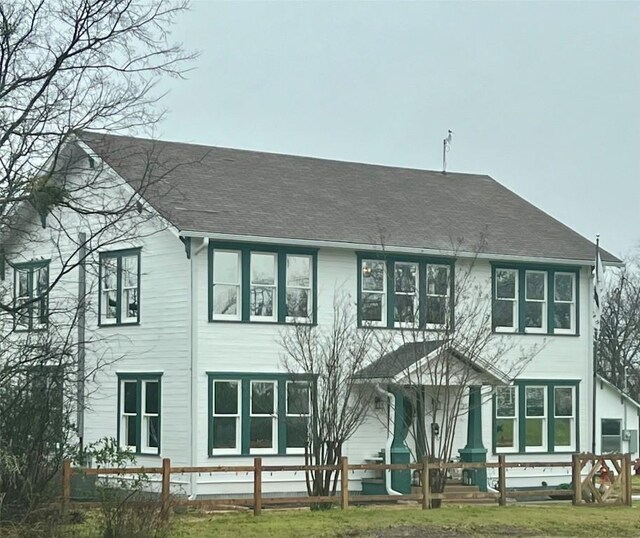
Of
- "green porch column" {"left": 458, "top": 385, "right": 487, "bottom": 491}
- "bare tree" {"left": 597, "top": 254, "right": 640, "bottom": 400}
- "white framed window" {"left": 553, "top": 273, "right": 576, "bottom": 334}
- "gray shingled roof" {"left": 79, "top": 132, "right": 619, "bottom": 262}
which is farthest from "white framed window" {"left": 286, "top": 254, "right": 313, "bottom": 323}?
"bare tree" {"left": 597, "top": 254, "right": 640, "bottom": 400}

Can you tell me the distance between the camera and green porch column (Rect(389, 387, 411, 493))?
32.4 m

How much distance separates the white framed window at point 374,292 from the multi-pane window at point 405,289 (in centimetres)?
37

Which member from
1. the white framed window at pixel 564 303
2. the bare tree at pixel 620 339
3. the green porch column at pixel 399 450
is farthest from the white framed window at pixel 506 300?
the bare tree at pixel 620 339

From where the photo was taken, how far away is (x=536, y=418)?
121 ft

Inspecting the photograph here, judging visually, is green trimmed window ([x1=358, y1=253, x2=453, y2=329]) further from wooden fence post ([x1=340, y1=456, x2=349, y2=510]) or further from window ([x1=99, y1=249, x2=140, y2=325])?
wooden fence post ([x1=340, y1=456, x2=349, y2=510])

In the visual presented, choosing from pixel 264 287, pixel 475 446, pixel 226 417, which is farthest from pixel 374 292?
pixel 226 417

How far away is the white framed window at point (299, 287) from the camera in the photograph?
32.5 meters

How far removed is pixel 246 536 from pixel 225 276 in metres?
10.6

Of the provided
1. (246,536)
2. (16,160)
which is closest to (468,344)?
(246,536)

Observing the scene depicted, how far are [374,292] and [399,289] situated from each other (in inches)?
32.5

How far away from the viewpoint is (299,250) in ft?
107

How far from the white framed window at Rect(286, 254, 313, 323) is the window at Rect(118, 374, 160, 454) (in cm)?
386

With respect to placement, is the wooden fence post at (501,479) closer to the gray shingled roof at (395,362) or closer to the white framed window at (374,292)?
the gray shingled roof at (395,362)

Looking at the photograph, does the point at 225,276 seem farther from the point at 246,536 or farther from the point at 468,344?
the point at 246,536
